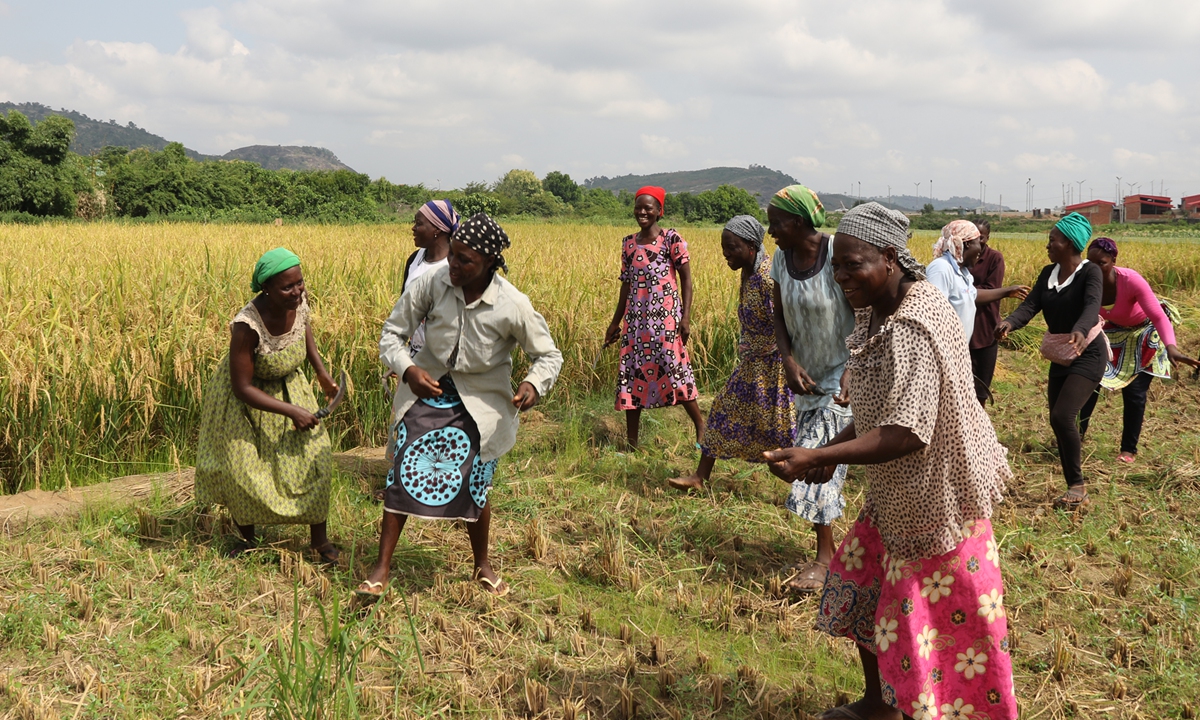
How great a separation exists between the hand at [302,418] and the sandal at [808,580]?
215 cm

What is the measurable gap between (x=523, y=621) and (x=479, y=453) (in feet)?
2.22

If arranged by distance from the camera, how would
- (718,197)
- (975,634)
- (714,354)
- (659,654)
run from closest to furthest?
(975,634) → (659,654) → (714,354) → (718,197)

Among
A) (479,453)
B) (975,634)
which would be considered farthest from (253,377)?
(975,634)

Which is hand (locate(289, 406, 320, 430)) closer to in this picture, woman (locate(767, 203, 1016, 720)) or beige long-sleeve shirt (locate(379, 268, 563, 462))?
beige long-sleeve shirt (locate(379, 268, 563, 462))

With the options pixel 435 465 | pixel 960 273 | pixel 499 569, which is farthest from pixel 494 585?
pixel 960 273

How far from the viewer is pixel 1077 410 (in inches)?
→ 187

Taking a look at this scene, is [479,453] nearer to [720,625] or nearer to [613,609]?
[613,609]

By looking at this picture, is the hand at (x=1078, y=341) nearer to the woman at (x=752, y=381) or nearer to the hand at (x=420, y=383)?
the woman at (x=752, y=381)

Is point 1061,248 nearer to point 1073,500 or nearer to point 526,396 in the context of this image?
point 1073,500

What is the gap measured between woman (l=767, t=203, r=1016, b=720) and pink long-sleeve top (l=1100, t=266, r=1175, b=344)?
3588 millimetres

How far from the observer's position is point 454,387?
11.0 feet

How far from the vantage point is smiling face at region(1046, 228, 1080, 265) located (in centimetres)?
475

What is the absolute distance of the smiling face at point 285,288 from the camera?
11.1 ft

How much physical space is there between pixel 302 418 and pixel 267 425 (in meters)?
0.22
